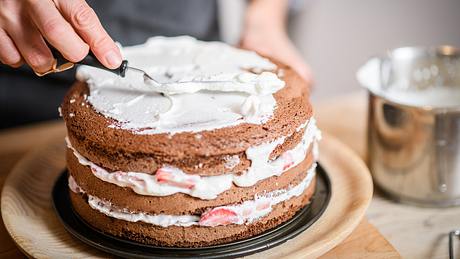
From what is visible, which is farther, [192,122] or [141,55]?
[141,55]

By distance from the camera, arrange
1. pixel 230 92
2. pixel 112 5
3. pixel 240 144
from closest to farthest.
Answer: pixel 240 144 < pixel 230 92 < pixel 112 5

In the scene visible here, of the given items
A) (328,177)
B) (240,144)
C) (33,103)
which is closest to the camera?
(240,144)

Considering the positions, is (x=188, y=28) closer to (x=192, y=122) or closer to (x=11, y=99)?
(x=11, y=99)

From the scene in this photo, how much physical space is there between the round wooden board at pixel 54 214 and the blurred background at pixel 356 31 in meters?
1.51

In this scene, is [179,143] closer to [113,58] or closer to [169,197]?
[169,197]

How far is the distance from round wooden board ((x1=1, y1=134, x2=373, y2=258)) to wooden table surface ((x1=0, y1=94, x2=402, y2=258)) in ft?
0.18

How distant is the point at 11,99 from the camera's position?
2.00 metres

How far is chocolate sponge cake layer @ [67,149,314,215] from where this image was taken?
1.13 metres

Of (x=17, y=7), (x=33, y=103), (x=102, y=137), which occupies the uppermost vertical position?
(x=17, y=7)

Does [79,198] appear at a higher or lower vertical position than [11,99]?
higher

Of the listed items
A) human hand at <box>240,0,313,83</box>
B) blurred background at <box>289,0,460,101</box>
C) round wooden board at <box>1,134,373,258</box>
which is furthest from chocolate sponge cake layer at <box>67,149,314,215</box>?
blurred background at <box>289,0,460,101</box>

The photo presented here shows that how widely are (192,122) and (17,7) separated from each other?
0.43 metres

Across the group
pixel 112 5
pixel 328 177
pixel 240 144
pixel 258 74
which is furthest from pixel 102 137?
Result: pixel 112 5

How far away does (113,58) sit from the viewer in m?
1.19
